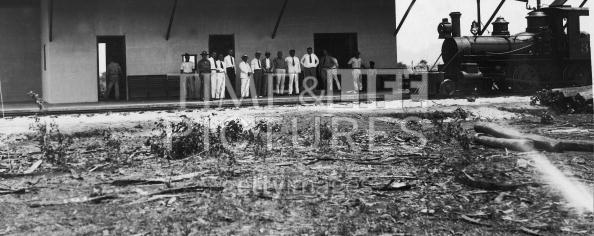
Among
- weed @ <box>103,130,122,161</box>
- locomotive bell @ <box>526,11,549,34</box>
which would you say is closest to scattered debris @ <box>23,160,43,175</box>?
weed @ <box>103,130,122,161</box>

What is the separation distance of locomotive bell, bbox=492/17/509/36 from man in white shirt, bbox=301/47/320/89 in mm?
5470

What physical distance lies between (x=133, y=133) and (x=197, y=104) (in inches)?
214

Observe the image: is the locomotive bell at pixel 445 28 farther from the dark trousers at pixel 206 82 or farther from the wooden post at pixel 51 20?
the wooden post at pixel 51 20

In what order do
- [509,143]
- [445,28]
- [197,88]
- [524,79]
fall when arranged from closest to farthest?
[509,143]
[197,88]
[524,79]
[445,28]

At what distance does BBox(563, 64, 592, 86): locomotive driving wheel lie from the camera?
1833 cm

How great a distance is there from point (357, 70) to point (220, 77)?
433cm

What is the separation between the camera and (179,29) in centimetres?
1878

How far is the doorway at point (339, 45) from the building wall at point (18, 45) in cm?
1001

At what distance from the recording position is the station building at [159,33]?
1809 centimetres

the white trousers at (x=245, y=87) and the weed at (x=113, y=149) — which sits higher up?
the white trousers at (x=245, y=87)

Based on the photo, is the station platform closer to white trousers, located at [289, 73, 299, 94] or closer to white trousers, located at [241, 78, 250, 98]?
white trousers, located at [241, 78, 250, 98]

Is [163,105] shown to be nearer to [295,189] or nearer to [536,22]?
[295,189]

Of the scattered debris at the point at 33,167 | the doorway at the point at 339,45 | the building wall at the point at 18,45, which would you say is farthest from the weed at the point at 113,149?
the building wall at the point at 18,45

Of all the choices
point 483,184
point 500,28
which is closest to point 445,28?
point 500,28
